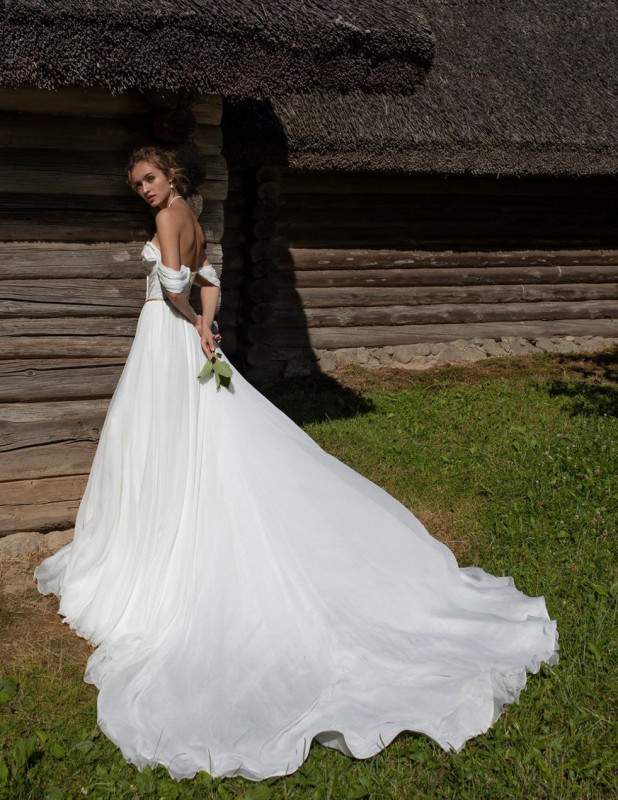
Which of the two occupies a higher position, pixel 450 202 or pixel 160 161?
pixel 160 161

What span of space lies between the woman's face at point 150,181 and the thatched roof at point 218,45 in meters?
0.37

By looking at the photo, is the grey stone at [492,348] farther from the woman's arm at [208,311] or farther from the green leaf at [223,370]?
the green leaf at [223,370]

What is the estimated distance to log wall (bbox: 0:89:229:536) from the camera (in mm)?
4273

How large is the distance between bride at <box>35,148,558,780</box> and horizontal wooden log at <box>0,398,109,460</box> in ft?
1.98

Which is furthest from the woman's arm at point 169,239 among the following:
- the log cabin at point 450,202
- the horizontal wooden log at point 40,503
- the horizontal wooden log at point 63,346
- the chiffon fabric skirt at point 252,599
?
the log cabin at point 450,202

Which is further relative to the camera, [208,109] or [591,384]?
[591,384]

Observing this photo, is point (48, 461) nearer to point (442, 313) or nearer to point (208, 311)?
point (208, 311)

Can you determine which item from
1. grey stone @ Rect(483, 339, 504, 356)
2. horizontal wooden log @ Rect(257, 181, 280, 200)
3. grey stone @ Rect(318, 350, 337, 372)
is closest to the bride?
horizontal wooden log @ Rect(257, 181, 280, 200)

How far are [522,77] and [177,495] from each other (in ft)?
23.0

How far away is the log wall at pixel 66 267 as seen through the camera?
14.0ft

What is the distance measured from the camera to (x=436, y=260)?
921 centimetres

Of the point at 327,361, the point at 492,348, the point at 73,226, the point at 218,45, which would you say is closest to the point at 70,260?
the point at 73,226

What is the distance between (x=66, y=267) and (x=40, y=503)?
139 centimetres

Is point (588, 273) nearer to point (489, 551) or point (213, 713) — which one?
point (489, 551)
